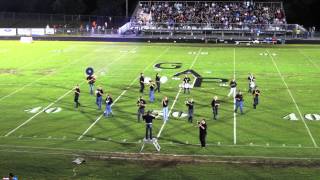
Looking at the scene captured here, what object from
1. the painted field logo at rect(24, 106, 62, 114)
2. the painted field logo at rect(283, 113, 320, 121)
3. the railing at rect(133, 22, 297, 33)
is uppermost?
the railing at rect(133, 22, 297, 33)

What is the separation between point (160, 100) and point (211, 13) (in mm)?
43443

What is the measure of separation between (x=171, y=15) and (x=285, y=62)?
29.0m

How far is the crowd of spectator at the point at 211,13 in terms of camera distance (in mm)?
72625

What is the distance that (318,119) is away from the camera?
28.9 metres

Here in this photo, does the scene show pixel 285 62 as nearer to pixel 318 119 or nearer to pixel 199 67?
pixel 199 67

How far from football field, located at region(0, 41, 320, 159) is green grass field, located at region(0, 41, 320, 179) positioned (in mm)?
45

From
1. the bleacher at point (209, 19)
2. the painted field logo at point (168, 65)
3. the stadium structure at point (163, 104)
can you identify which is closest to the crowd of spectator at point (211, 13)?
the bleacher at point (209, 19)

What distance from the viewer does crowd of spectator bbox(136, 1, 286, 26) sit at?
72.6 metres

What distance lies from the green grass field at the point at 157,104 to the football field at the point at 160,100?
0.15ft

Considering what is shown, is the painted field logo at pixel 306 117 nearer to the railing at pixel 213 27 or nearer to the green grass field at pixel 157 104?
the green grass field at pixel 157 104

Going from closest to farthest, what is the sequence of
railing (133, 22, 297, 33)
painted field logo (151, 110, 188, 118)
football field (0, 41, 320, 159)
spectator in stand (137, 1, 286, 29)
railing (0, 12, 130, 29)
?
football field (0, 41, 320, 159) → painted field logo (151, 110, 188, 118) → railing (133, 22, 297, 33) → spectator in stand (137, 1, 286, 29) → railing (0, 12, 130, 29)

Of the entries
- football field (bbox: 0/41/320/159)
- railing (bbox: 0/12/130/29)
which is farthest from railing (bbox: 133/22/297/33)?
railing (bbox: 0/12/130/29)

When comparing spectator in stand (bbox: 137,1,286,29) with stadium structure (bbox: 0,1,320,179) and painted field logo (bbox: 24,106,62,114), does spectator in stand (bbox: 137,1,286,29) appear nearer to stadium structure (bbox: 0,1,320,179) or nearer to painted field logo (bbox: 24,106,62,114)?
stadium structure (bbox: 0,1,320,179)

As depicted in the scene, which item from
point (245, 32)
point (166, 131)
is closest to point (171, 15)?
point (245, 32)
